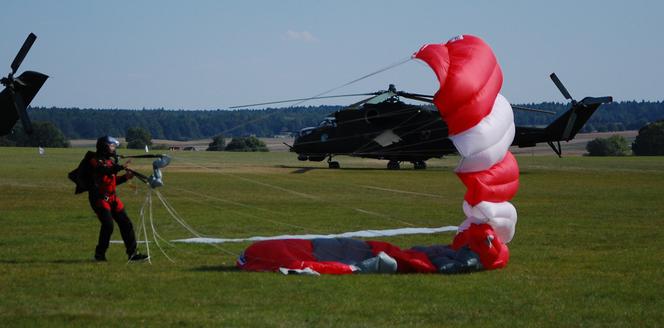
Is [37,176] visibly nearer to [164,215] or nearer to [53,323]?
[164,215]

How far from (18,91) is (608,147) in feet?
266

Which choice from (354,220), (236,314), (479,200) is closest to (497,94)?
(479,200)

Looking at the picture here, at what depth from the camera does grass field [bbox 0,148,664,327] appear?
31.0 ft

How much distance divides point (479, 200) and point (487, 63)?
6.04 ft

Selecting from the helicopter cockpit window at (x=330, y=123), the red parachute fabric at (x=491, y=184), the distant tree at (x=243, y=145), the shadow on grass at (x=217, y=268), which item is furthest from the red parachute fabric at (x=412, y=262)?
the distant tree at (x=243, y=145)

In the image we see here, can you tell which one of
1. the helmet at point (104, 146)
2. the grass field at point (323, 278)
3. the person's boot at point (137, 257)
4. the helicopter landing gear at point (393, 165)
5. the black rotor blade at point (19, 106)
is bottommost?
the grass field at point (323, 278)

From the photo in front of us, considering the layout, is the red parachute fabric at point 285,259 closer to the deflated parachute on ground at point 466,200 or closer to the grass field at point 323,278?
the deflated parachute on ground at point 466,200

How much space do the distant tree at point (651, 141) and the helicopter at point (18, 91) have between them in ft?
262

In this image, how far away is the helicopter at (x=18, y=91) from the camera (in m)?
21.7

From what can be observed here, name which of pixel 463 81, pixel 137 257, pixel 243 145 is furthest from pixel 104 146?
pixel 243 145

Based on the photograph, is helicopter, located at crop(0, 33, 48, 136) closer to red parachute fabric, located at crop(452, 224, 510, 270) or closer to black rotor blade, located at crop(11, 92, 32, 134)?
black rotor blade, located at crop(11, 92, 32, 134)

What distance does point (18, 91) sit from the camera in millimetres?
22094

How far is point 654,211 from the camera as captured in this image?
23.9 metres

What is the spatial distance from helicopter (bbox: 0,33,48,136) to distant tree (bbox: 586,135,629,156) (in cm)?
7991
